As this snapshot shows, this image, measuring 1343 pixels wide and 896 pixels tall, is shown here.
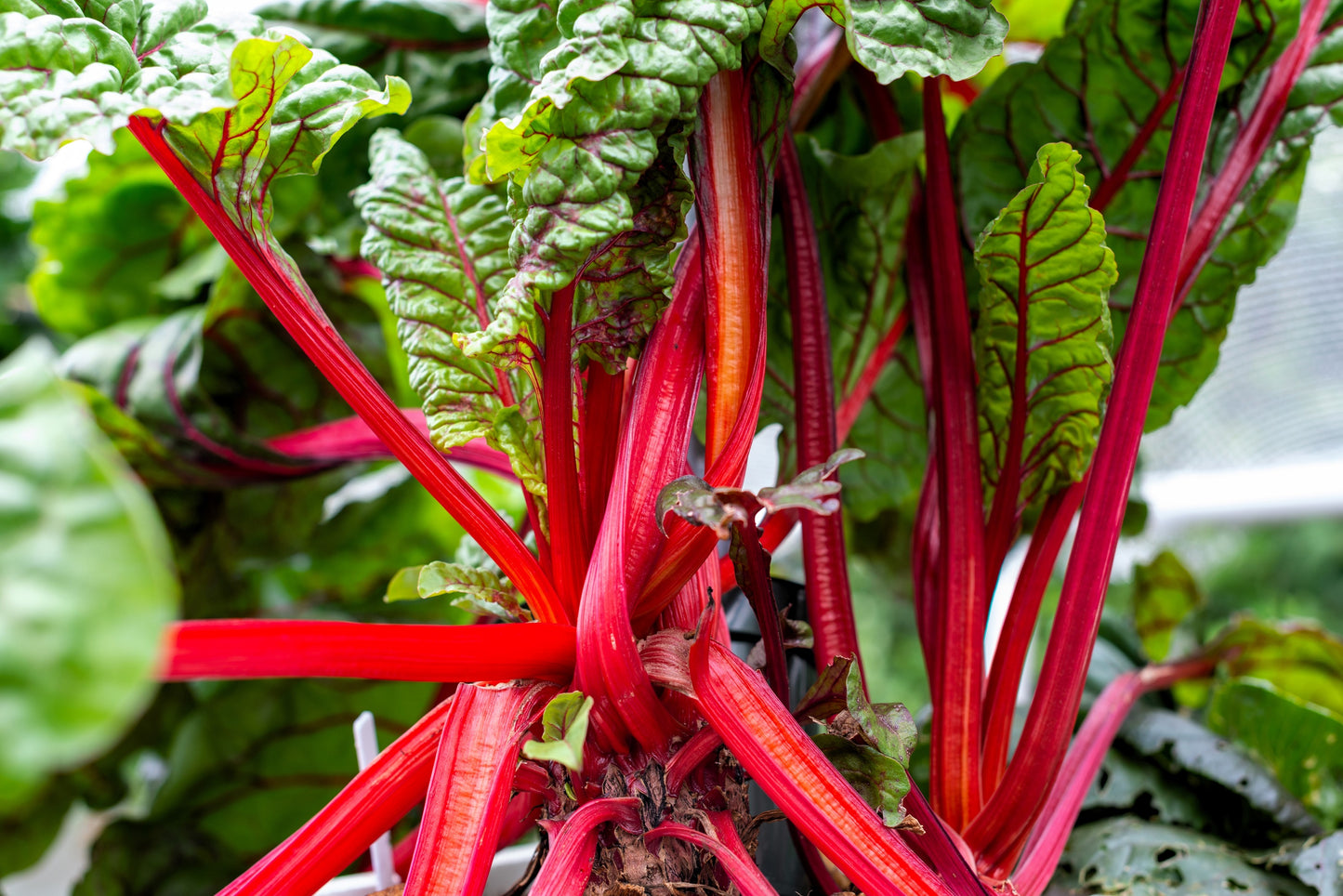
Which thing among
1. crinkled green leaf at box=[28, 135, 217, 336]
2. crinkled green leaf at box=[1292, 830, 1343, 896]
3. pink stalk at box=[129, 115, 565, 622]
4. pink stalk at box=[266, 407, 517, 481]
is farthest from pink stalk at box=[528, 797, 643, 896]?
crinkled green leaf at box=[28, 135, 217, 336]

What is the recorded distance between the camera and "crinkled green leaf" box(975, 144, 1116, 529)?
0.51 m

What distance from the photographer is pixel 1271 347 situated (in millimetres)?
1355

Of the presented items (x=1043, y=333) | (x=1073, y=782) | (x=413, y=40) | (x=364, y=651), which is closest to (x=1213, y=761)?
(x=1073, y=782)

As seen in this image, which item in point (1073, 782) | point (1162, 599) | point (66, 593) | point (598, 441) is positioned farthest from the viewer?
point (1162, 599)

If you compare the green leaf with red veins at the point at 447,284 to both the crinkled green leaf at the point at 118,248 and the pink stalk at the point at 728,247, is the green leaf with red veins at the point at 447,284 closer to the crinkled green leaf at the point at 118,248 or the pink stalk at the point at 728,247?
the pink stalk at the point at 728,247

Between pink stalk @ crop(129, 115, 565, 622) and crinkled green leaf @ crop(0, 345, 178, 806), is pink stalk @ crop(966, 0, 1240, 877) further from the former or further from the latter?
crinkled green leaf @ crop(0, 345, 178, 806)

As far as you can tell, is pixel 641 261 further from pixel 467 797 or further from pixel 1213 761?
pixel 1213 761

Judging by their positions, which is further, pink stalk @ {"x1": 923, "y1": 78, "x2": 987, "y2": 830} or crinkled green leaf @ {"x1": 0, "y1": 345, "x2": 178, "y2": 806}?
pink stalk @ {"x1": 923, "y1": 78, "x2": 987, "y2": 830}

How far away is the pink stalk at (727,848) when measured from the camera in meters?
0.46

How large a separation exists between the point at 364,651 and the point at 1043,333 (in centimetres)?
45

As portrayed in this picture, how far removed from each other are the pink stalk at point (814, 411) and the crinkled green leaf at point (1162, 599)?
60 cm

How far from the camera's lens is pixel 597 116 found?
0.44 m

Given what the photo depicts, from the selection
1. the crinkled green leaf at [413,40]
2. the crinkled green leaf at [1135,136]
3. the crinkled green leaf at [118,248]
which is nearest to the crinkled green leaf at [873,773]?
the crinkled green leaf at [1135,136]

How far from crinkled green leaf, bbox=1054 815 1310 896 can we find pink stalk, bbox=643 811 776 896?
0.32 metres
